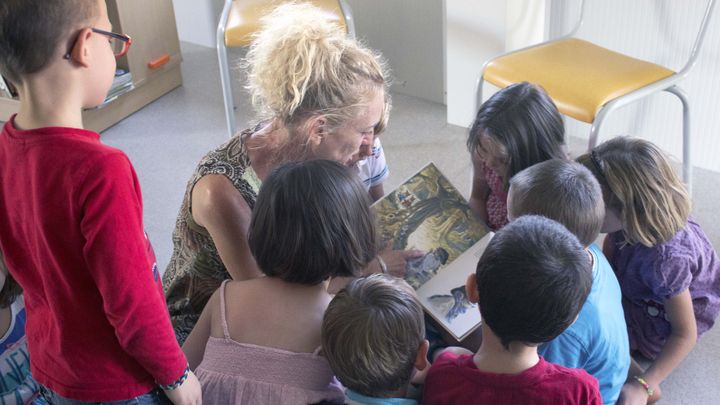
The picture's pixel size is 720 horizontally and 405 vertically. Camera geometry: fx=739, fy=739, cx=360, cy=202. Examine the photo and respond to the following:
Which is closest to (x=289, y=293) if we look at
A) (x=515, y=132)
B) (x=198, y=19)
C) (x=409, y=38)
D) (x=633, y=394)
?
(x=515, y=132)

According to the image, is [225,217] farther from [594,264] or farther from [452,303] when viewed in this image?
[594,264]

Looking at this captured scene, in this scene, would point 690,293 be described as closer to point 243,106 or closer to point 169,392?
point 169,392

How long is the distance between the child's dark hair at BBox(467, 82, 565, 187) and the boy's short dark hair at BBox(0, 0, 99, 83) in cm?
90

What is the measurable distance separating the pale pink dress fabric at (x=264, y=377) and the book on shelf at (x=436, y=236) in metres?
0.31

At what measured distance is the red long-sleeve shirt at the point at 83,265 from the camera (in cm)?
94

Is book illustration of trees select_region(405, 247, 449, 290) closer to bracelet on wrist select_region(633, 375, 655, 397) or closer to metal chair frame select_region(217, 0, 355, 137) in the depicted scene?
bracelet on wrist select_region(633, 375, 655, 397)

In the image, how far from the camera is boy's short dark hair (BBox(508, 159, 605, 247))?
4.05ft

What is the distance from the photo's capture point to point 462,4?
2580 millimetres

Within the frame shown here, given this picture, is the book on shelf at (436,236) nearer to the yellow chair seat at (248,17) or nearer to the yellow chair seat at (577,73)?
the yellow chair seat at (577,73)

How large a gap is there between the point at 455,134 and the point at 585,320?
5.32 feet

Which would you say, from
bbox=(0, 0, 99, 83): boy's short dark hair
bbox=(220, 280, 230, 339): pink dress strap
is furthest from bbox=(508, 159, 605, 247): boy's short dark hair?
bbox=(0, 0, 99, 83): boy's short dark hair

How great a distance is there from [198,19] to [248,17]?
1.23 m

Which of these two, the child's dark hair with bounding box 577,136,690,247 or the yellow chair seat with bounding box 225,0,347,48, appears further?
the yellow chair seat with bounding box 225,0,347,48

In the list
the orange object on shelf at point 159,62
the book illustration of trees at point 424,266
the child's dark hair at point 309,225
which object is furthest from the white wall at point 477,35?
the child's dark hair at point 309,225
